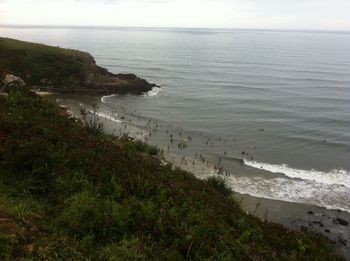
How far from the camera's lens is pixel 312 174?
25.9 meters

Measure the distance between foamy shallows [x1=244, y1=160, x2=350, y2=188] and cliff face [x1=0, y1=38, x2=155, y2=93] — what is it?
1183 inches

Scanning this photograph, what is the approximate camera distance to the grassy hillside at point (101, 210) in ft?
24.3

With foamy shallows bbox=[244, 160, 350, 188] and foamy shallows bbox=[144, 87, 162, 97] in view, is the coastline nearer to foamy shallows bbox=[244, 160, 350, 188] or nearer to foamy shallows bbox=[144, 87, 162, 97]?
foamy shallows bbox=[244, 160, 350, 188]

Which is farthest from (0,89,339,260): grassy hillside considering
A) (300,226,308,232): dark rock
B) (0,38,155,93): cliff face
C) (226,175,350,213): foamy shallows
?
(0,38,155,93): cliff face

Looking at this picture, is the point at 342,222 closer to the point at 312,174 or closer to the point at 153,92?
the point at 312,174

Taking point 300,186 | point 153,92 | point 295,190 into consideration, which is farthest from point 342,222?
point 153,92

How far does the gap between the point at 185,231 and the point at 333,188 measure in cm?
1763

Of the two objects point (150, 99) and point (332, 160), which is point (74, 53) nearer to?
point (150, 99)

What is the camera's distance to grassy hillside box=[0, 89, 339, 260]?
7.41 meters

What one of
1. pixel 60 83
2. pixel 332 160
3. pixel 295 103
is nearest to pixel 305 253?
pixel 332 160

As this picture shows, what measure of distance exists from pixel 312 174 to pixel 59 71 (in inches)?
1528

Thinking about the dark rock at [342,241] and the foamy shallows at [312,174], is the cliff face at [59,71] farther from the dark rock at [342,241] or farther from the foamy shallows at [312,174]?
the dark rock at [342,241]

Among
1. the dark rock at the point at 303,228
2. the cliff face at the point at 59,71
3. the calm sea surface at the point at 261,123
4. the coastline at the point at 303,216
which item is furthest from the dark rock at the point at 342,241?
→ the cliff face at the point at 59,71

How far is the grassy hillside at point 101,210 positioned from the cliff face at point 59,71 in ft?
125
